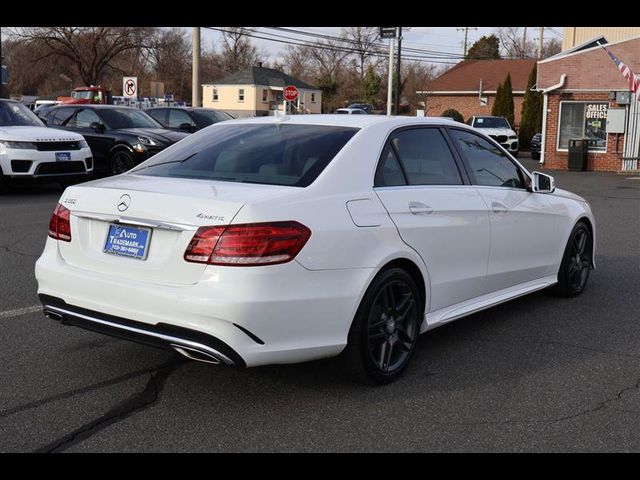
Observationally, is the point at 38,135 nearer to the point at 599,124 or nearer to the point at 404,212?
the point at 404,212

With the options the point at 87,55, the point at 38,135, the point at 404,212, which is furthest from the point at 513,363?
the point at 87,55

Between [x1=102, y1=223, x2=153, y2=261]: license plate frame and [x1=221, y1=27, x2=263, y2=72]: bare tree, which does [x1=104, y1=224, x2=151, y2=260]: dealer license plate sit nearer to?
[x1=102, y1=223, x2=153, y2=261]: license plate frame

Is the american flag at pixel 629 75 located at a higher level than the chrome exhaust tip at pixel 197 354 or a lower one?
higher

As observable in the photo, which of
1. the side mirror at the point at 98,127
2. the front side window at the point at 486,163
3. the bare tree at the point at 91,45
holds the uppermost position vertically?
the bare tree at the point at 91,45

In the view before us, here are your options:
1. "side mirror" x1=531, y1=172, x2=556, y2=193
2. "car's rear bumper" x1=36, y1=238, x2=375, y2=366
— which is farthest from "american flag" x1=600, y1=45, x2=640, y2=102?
"car's rear bumper" x1=36, y1=238, x2=375, y2=366

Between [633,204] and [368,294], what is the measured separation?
12.5 meters

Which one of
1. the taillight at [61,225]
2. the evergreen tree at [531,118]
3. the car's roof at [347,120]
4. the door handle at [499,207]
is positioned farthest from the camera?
the evergreen tree at [531,118]

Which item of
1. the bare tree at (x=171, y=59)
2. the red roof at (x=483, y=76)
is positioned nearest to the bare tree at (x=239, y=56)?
the bare tree at (x=171, y=59)

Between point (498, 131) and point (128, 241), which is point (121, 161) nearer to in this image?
point (128, 241)

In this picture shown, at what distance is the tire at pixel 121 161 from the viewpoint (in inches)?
581

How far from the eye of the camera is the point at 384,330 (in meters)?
4.37

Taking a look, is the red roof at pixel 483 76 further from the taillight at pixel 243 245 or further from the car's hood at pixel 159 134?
the taillight at pixel 243 245

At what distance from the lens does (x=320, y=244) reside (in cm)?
387

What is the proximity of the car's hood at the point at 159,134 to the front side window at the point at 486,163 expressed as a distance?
990 cm
